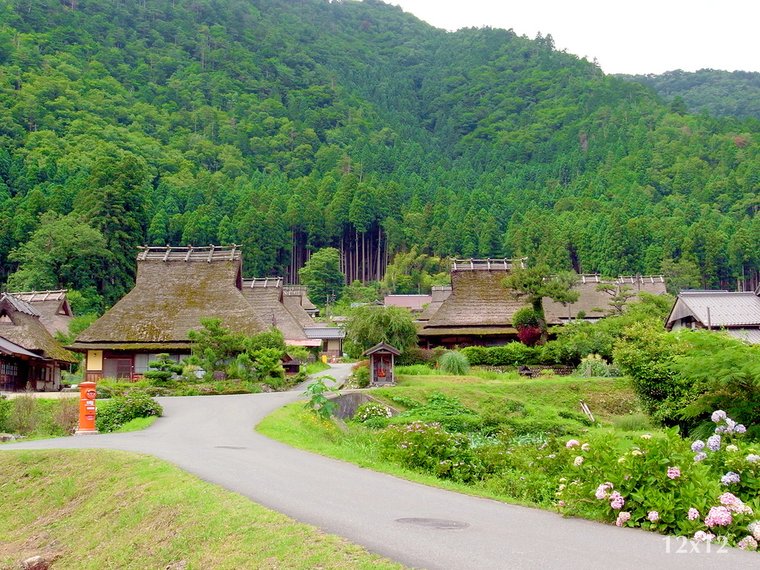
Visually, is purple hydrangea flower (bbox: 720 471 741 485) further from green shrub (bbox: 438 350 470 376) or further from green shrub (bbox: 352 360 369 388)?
green shrub (bbox: 438 350 470 376)

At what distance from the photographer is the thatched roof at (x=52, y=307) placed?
5241 centimetres

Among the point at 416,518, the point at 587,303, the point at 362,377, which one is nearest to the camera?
the point at 416,518

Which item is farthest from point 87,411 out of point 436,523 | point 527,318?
point 527,318

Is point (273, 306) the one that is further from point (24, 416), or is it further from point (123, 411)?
point (123, 411)

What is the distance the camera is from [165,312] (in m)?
40.7

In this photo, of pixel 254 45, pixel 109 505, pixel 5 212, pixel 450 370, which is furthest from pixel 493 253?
pixel 254 45

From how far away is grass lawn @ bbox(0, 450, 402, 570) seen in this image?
29.2 ft

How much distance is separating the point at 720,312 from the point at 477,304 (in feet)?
41.4

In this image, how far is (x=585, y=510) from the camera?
32.9 ft

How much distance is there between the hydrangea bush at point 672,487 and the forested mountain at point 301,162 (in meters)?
62.1

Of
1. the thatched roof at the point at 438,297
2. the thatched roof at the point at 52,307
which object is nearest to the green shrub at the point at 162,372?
the thatched roof at the point at 52,307

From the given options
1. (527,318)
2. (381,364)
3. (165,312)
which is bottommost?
(381,364)

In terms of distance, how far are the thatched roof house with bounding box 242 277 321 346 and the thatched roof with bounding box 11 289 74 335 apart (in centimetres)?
1185

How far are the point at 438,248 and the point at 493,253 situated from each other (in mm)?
6850
